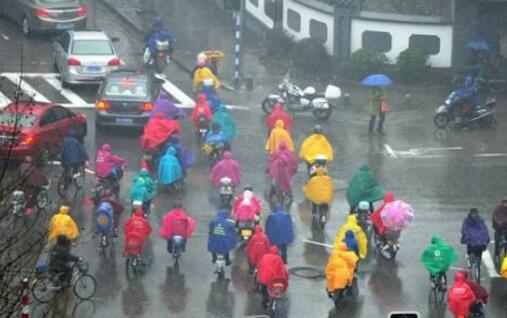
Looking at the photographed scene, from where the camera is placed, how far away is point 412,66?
39438 millimetres

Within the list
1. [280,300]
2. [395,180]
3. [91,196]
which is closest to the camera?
[280,300]

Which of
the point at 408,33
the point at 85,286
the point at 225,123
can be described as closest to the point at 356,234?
the point at 85,286

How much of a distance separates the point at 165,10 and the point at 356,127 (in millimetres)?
14373

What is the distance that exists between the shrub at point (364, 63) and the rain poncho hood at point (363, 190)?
12.9 m

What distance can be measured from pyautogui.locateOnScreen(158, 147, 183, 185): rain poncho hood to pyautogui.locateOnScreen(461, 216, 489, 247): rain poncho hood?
7.14 m

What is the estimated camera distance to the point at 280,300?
912 inches

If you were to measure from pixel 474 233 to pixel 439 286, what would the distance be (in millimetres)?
1392

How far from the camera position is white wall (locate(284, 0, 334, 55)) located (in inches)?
1614

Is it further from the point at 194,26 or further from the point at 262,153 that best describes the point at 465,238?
the point at 194,26

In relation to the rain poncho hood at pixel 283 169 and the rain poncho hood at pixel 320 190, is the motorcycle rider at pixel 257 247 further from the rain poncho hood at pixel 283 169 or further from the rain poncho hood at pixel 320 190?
the rain poncho hood at pixel 283 169

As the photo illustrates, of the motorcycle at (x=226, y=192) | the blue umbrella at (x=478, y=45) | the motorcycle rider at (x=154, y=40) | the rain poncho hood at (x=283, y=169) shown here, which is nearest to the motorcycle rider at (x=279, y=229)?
the motorcycle at (x=226, y=192)

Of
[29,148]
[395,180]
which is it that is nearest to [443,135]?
[395,180]

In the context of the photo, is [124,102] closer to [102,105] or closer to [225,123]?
[102,105]

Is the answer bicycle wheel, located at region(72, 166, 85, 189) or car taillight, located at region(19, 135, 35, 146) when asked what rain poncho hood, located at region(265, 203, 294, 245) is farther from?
car taillight, located at region(19, 135, 35, 146)
